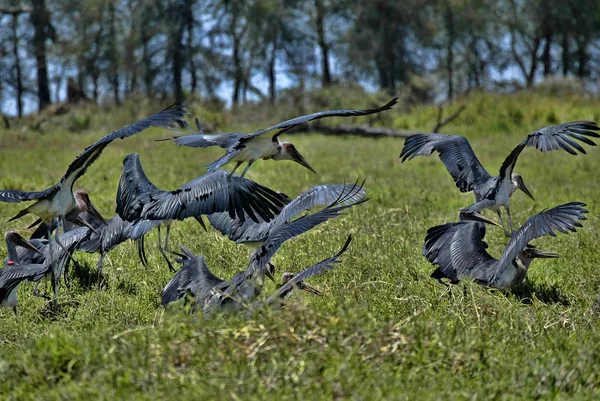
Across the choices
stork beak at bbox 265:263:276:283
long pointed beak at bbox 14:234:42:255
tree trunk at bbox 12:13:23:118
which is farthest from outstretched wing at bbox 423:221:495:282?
tree trunk at bbox 12:13:23:118

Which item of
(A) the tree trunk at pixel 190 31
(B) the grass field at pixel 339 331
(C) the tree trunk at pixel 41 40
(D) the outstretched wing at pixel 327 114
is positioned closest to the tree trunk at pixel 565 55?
(A) the tree trunk at pixel 190 31

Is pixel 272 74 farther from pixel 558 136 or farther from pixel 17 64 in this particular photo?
pixel 558 136

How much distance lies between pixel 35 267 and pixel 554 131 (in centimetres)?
381

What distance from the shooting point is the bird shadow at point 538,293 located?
5.65 m

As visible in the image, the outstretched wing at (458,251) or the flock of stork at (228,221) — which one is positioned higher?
the flock of stork at (228,221)

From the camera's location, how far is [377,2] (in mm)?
30266

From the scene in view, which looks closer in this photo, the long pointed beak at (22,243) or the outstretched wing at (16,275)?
the outstretched wing at (16,275)

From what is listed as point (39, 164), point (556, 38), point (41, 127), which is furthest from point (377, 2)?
point (39, 164)

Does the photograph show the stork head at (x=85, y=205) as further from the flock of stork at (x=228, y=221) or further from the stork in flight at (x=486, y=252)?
the stork in flight at (x=486, y=252)

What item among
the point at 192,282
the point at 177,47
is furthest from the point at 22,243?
the point at 177,47

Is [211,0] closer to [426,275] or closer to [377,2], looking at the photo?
[377,2]

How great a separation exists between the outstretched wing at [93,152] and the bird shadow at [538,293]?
2497mm

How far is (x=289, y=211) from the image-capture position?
5484 mm

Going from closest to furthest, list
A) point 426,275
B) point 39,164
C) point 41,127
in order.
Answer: point 426,275 < point 39,164 < point 41,127
